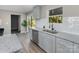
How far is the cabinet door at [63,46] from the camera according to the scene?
2359 mm

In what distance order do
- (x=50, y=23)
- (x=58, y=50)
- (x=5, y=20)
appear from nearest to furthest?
(x=58, y=50), (x=50, y=23), (x=5, y=20)

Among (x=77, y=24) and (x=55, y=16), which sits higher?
(x=55, y=16)

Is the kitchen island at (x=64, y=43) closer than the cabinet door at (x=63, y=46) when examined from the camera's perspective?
Yes

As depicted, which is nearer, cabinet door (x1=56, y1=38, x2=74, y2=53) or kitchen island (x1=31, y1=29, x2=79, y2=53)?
kitchen island (x1=31, y1=29, x2=79, y2=53)

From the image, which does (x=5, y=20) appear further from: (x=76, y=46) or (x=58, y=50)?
(x=76, y=46)

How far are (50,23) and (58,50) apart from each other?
6.52 ft

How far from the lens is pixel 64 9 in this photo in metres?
3.56

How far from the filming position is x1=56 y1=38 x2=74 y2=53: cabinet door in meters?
2.36

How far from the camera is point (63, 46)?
2.59 metres
